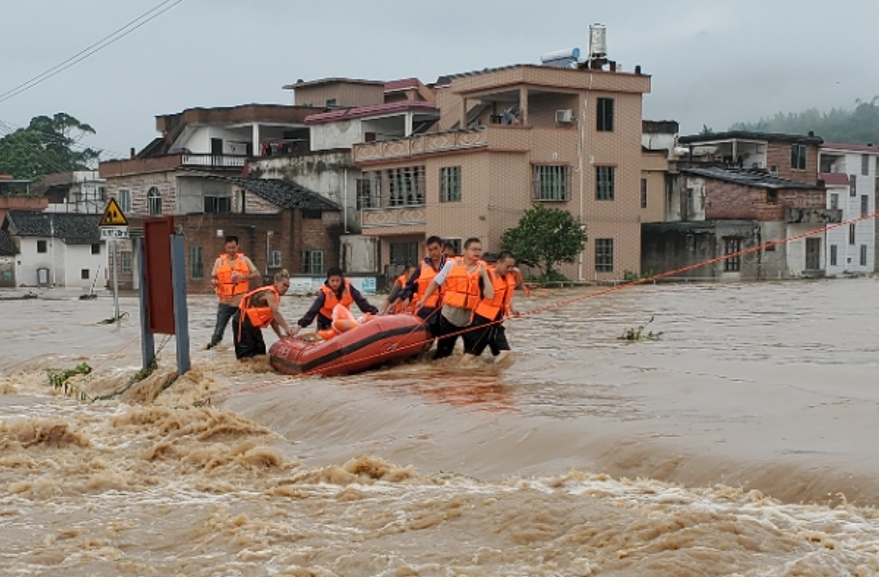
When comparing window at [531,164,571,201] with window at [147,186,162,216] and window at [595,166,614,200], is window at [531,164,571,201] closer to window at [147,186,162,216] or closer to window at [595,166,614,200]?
window at [595,166,614,200]

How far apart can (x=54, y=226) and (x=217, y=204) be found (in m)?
15.9

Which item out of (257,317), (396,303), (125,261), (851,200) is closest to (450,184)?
(125,261)

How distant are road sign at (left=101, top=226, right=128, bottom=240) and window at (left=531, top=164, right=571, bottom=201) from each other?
2170 centimetres

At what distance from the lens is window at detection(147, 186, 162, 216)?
186 feet

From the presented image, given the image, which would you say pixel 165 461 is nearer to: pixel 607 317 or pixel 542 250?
pixel 607 317

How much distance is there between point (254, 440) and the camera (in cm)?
1149

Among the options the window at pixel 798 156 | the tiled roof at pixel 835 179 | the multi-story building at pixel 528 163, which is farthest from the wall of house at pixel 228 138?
the tiled roof at pixel 835 179

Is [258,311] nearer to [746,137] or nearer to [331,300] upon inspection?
[331,300]

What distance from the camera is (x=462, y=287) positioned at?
48.3ft

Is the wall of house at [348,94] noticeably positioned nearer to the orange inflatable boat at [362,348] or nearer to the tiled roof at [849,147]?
the tiled roof at [849,147]

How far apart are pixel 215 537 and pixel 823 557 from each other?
143 inches

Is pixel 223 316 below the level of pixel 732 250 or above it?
below

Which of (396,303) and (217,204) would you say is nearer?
(396,303)

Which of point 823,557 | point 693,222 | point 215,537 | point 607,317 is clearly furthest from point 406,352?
point 693,222
